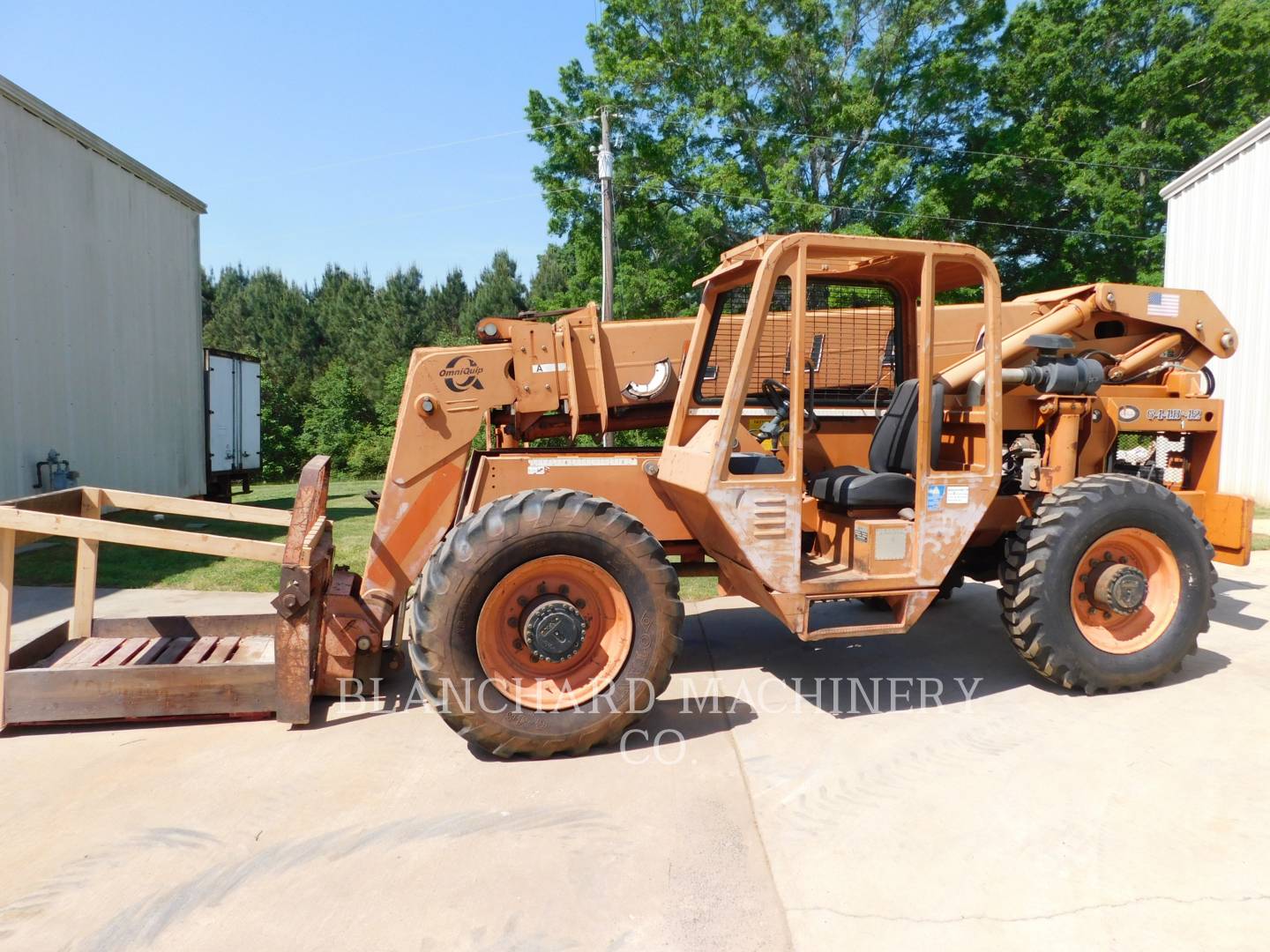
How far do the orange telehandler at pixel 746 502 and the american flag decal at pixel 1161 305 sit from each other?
19 mm

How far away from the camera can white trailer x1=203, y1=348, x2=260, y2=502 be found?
15.2 meters

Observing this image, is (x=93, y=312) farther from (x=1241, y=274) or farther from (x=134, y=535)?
(x=1241, y=274)

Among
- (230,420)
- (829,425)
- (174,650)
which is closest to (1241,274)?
(829,425)

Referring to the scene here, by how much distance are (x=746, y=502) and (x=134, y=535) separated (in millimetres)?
2950

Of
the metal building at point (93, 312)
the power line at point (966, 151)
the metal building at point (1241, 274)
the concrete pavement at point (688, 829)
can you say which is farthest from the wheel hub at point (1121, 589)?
the power line at point (966, 151)

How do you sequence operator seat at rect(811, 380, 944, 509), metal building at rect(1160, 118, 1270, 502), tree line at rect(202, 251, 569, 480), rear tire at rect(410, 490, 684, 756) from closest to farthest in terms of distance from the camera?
rear tire at rect(410, 490, 684, 756)
operator seat at rect(811, 380, 944, 509)
metal building at rect(1160, 118, 1270, 502)
tree line at rect(202, 251, 569, 480)

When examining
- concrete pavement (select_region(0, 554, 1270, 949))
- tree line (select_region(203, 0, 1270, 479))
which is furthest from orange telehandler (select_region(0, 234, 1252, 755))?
tree line (select_region(203, 0, 1270, 479))

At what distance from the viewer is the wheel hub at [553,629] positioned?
13.0 feet

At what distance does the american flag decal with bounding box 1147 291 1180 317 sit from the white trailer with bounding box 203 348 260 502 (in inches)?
575

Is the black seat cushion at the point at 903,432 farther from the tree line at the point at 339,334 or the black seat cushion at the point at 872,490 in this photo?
the tree line at the point at 339,334

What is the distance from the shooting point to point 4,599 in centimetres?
→ 400

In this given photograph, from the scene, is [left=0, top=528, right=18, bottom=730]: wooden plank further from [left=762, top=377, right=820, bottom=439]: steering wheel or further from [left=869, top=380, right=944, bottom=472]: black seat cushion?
[left=869, top=380, right=944, bottom=472]: black seat cushion

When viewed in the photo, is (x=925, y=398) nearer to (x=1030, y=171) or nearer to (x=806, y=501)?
(x=806, y=501)

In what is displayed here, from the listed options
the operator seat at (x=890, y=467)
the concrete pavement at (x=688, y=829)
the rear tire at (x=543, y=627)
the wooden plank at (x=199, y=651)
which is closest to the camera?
the concrete pavement at (x=688, y=829)
